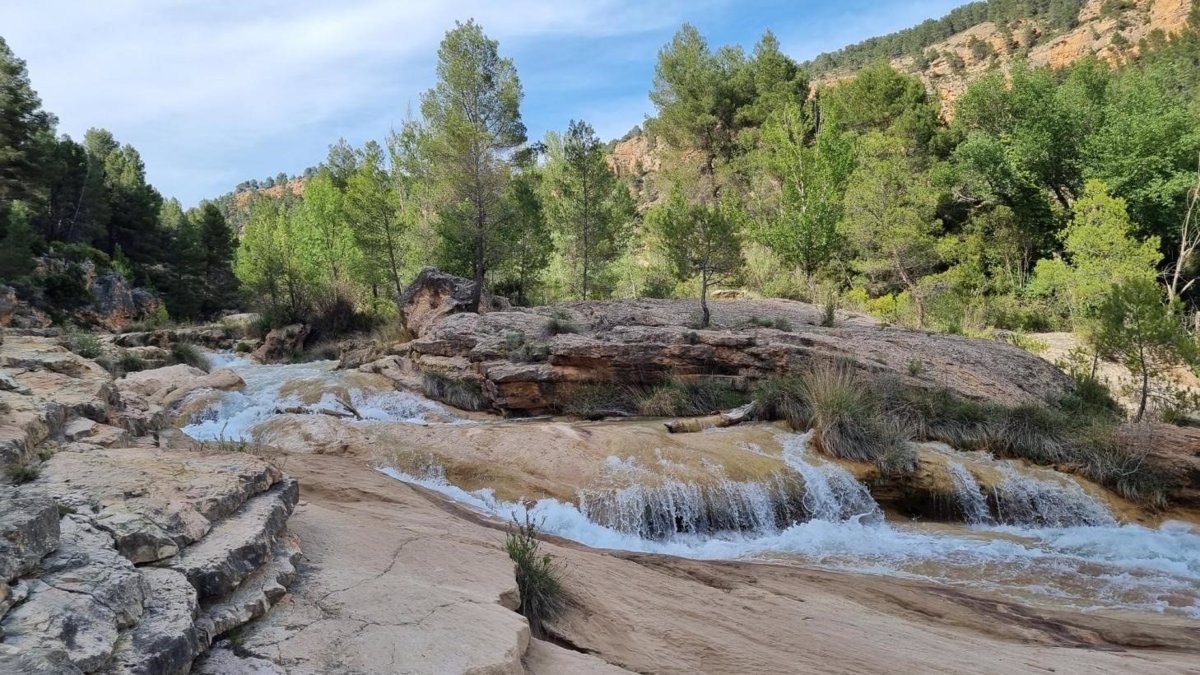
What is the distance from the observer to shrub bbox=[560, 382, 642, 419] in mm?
12422

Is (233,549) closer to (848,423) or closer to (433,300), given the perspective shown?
(848,423)

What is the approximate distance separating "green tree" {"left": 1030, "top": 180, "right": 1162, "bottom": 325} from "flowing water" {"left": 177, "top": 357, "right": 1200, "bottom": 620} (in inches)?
643

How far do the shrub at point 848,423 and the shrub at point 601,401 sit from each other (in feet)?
11.8

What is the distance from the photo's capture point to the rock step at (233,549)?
2797 millimetres

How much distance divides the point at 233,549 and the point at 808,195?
91.5 feet

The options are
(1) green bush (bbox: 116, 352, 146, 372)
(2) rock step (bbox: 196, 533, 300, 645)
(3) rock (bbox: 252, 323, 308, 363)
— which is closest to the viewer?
(2) rock step (bbox: 196, 533, 300, 645)

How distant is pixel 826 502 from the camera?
27.4ft

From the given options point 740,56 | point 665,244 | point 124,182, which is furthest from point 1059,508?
point 124,182

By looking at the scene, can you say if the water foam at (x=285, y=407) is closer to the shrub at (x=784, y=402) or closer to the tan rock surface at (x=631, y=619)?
the tan rock surface at (x=631, y=619)

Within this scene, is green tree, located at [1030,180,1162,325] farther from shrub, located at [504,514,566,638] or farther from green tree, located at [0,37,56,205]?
green tree, located at [0,37,56,205]

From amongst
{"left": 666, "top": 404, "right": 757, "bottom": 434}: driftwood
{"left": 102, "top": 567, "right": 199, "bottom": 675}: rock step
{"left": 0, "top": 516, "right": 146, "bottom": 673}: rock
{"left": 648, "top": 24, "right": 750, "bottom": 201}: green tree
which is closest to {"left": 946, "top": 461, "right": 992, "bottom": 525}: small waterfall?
{"left": 666, "top": 404, "right": 757, "bottom": 434}: driftwood

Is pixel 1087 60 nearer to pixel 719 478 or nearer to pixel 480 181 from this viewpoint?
pixel 480 181

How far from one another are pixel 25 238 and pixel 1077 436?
150ft

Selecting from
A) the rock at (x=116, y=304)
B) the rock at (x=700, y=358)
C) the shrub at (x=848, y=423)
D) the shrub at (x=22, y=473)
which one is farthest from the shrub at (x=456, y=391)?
the rock at (x=116, y=304)
